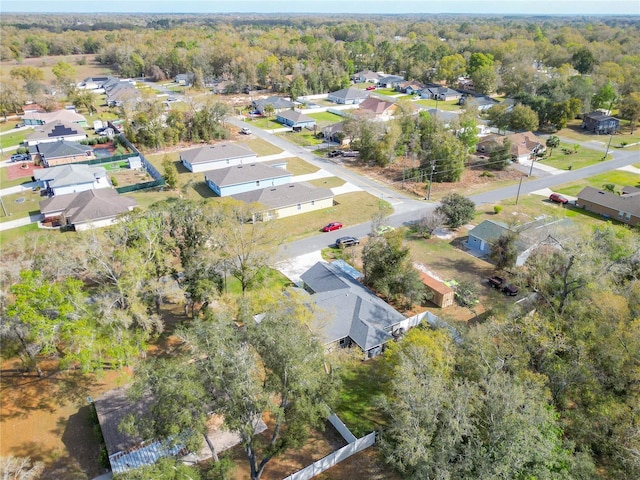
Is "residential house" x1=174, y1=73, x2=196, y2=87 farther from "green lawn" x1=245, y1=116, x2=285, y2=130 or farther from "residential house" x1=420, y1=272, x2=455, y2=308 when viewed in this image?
"residential house" x1=420, y1=272, x2=455, y2=308

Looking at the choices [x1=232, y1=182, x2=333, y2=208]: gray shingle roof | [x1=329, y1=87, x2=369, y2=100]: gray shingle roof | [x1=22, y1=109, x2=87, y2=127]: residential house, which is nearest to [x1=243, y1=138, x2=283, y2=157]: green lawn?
[x1=232, y1=182, x2=333, y2=208]: gray shingle roof

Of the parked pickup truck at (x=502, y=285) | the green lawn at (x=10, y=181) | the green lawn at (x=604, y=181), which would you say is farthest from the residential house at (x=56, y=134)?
the green lawn at (x=604, y=181)

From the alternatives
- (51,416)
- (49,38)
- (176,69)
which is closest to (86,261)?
(51,416)

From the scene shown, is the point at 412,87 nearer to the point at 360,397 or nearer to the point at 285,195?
the point at 285,195

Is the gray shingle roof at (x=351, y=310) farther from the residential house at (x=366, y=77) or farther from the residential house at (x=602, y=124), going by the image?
the residential house at (x=366, y=77)

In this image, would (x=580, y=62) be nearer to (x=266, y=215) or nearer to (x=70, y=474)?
(x=266, y=215)

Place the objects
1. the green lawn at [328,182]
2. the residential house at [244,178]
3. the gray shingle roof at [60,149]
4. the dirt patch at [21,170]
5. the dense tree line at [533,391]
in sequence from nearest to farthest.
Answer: the dense tree line at [533,391] → the residential house at [244,178] → the green lawn at [328,182] → the dirt patch at [21,170] → the gray shingle roof at [60,149]

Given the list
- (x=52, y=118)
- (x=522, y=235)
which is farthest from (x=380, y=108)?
(x=52, y=118)
